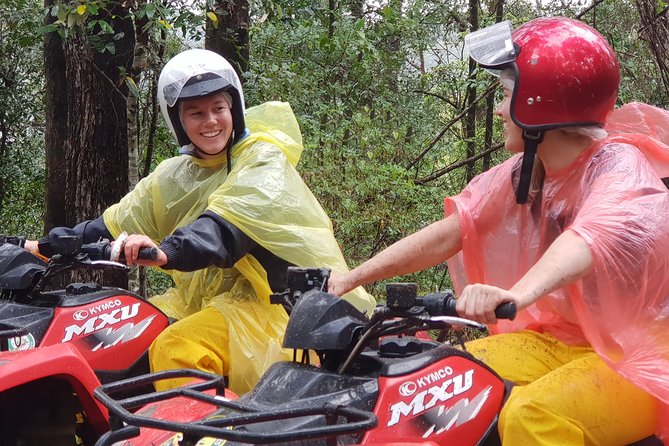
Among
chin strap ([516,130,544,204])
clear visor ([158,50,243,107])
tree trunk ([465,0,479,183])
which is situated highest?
clear visor ([158,50,243,107])

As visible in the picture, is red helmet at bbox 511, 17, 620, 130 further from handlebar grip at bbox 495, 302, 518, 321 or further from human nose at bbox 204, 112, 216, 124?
human nose at bbox 204, 112, 216, 124

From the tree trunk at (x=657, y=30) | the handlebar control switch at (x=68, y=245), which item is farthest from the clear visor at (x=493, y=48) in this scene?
the tree trunk at (x=657, y=30)

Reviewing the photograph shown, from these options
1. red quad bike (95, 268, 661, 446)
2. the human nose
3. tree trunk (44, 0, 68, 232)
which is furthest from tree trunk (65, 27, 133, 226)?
red quad bike (95, 268, 661, 446)

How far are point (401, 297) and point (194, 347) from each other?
1.93m

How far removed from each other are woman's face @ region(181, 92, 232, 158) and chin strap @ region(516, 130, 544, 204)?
178cm

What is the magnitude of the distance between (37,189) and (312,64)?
4.88m

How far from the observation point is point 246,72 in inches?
353

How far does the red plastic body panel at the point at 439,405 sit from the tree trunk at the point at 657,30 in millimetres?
4531

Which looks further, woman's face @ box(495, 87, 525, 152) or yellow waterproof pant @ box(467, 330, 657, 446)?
woman's face @ box(495, 87, 525, 152)

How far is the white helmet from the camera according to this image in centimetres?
448

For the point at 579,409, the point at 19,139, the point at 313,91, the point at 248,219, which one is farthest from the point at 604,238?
the point at 19,139

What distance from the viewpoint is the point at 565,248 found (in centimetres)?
266

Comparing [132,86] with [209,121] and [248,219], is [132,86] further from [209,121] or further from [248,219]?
[248,219]

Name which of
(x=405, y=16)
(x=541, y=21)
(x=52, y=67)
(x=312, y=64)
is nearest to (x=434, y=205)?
(x=312, y=64)
